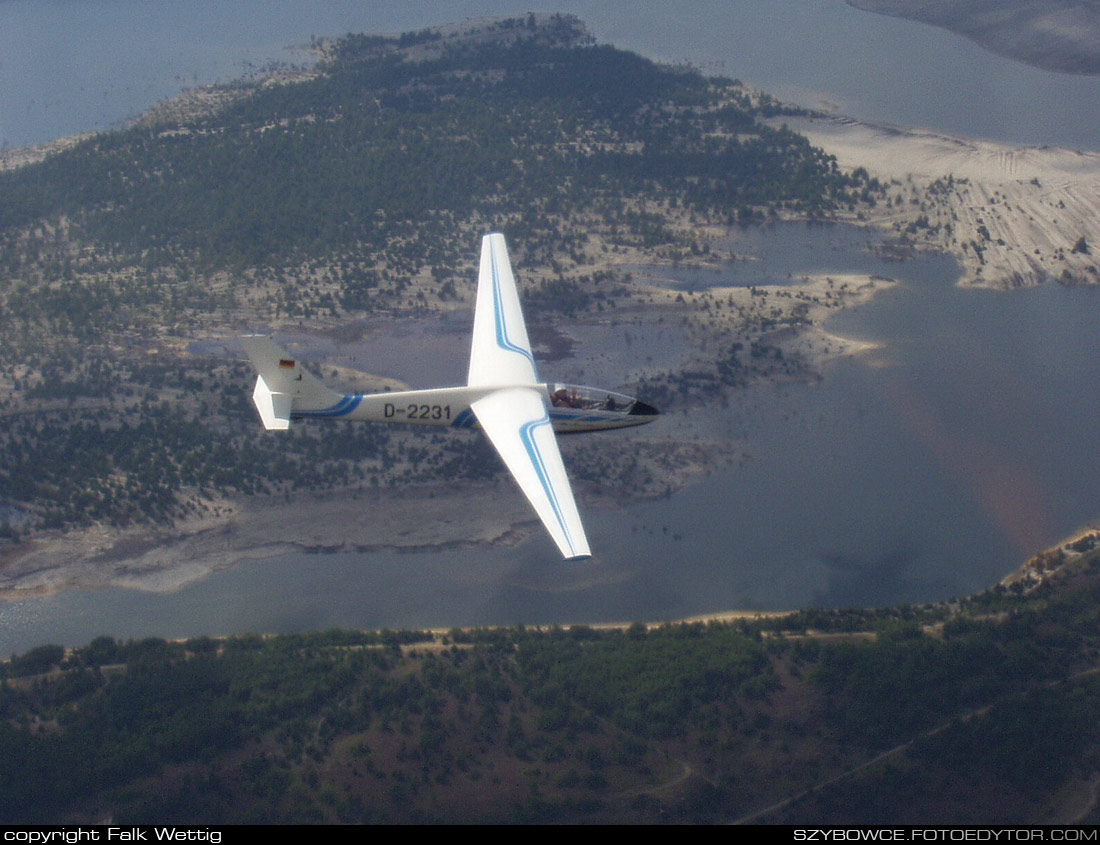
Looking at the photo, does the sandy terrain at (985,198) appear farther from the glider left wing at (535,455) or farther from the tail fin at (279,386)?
the tail fin at (279,386)

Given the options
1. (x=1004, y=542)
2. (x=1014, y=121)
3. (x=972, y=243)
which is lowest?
(x=1004, y=542)

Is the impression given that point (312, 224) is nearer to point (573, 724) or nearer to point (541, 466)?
point (541, 466)

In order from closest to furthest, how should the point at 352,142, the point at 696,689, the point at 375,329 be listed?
the point at 696,689 → the point at 375,329 → the point at 352,142

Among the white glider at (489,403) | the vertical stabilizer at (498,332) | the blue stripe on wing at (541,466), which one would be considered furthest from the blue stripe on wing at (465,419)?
the blue stripe on wing at (541,466)

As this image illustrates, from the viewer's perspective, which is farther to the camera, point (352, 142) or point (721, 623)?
point (352, 142)

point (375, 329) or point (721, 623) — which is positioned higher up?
point (375, 329)

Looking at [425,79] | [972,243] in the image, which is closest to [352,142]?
[425,79]

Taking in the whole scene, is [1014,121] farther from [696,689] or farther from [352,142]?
[696,689]
